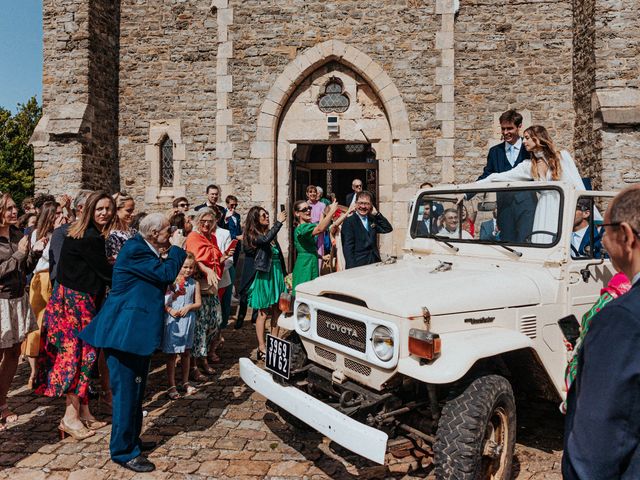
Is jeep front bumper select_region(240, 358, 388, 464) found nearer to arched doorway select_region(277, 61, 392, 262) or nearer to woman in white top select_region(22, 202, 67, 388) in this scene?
woman in white top select_region(22, 202, 67, 388)

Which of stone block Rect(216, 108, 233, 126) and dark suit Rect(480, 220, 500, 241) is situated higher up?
stone block Rect(216, 108, 233, 126)

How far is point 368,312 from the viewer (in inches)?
121

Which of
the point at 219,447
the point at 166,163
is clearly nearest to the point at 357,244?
the point at 219,447

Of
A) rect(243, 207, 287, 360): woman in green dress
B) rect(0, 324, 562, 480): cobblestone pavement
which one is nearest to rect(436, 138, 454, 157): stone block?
rect(243, 207, 287, 360): woman in green dress

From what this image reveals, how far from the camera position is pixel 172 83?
1029 cm

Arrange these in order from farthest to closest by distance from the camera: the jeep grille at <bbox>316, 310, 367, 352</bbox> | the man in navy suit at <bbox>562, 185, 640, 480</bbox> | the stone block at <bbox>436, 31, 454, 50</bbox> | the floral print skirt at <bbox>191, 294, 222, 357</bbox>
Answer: the stone block at <bbox>436, 31, 454, 50</bbox> < the floral print skirt at <bbox>191, 294, 222, 357</bbox> < the jeep grille at <bbox>316, 310, 367, 352</bbox> < the man in navy suit at <bbox>562, 185, 640, 480</bbox>

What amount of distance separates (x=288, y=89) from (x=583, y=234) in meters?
7.35

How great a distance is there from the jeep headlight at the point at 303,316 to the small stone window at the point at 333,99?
723 centimetres

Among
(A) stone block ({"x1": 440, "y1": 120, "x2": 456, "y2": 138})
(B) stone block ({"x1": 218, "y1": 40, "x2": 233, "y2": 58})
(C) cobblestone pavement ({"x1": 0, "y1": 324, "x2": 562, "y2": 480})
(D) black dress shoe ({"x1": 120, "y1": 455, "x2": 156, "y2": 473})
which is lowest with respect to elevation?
(C) cobblestone pavement ({"x1": 0, "y1": 324, "x2": 562, "y2": 480})

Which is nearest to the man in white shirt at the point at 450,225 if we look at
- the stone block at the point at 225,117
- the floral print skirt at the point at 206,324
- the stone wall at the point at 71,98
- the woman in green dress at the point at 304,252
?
the woman in green dress at the point at 304,252

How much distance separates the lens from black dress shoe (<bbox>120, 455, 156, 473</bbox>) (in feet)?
11.0

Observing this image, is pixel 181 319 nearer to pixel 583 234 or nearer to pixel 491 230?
pixel 491 230

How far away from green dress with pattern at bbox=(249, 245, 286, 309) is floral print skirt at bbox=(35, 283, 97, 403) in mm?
2138

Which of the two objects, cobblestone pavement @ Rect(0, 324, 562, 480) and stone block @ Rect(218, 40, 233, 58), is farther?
stone block @ Rect(218, 40, 233, 58)
